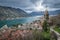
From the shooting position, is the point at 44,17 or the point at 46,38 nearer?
the point at 46,38

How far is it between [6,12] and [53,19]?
3040 millimetres

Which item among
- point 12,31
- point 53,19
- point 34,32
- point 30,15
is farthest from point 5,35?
point 53,19

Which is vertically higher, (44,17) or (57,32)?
(44,17)

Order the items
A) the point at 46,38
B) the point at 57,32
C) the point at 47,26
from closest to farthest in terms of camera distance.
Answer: the point at 46,38, the point at 47,26, the point at 57,32

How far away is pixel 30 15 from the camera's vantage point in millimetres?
11250

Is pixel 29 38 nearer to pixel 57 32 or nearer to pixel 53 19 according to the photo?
pixel 53 19

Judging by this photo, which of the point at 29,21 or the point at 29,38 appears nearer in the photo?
the point at 29,38

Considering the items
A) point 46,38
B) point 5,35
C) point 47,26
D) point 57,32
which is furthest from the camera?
point 57,32

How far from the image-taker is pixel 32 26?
10.5 m

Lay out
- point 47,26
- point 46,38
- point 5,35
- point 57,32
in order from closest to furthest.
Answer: point 5,35
point 46,38
point 47,26
point 57,32

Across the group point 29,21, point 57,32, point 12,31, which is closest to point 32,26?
point 29,21

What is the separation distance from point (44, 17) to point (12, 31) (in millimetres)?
2176

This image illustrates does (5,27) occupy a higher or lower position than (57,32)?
higher

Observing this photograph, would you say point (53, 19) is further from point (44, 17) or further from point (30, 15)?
point (30, 15)
